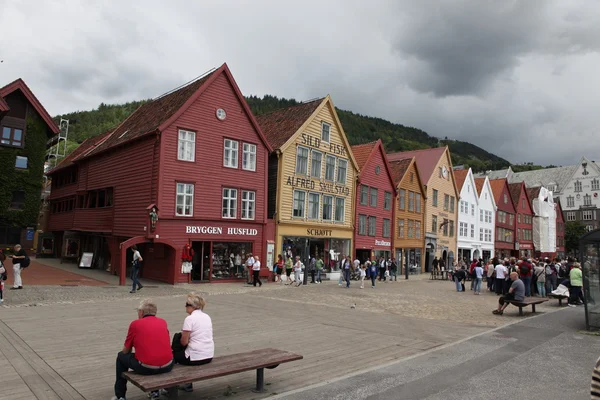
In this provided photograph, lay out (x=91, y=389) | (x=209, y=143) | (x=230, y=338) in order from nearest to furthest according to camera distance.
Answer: (x=91, y=389)
(x=230, y=338)
(x=209, y=143)

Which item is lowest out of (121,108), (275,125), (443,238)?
(443,238)

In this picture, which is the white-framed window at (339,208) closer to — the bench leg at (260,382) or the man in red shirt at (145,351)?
the bench leg at (260,382)

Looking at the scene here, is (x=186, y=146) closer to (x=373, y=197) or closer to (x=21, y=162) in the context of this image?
(x=21, y=162)

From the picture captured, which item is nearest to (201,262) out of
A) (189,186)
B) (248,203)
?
(189,186)

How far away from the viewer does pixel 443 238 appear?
1945 inches

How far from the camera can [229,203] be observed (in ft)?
88.7

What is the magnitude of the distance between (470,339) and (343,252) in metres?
24.9

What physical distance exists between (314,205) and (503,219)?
39.3m

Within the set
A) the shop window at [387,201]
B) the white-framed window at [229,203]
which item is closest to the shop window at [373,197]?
the shop window at [387,201]

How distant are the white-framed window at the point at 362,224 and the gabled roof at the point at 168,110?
38.8 feet

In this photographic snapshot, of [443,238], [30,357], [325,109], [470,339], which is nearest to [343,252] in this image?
[325,109]

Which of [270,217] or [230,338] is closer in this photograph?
[230,338]

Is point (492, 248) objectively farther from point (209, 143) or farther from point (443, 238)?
point (209, 143)

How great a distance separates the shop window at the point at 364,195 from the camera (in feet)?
124
